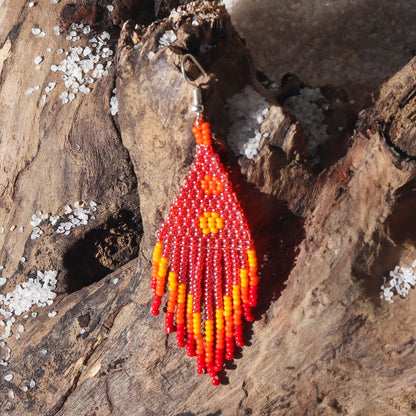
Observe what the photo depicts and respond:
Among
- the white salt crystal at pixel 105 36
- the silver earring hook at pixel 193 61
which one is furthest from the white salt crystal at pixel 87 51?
the silver earring hook at pixel 193 61

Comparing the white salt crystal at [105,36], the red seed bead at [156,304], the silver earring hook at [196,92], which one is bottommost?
the red seed bead at [156,304]

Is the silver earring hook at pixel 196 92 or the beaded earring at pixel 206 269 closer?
the silver earring hook at pixel 196 92

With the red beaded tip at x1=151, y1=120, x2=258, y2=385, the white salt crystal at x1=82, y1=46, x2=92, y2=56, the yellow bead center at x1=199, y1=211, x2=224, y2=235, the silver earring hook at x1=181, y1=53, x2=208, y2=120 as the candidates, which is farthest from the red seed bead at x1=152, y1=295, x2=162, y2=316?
the white salt crystal at x1=82, y1=46, x2=92, y2=56

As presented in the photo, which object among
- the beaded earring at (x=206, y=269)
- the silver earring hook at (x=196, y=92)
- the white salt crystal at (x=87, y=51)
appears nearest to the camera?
the silver earring hook at (x=196, y=92)

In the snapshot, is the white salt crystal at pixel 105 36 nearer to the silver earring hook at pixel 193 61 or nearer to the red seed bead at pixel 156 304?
the silver earring hook at pixel 193 61

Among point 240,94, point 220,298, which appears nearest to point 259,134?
point 240,94

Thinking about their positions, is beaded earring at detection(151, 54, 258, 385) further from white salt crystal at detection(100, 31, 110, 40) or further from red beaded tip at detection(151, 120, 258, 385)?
white salt crystal at detection(100, 31, 110, 40)
